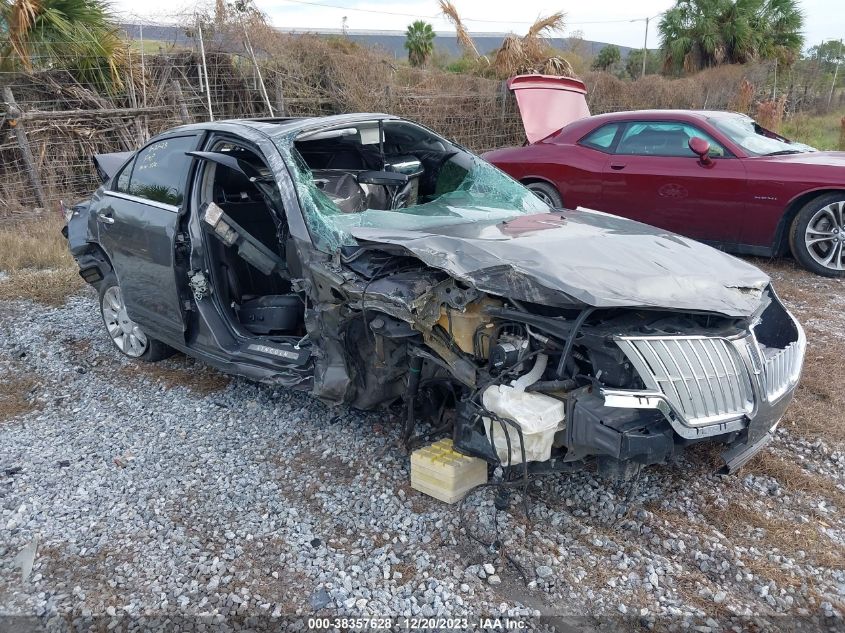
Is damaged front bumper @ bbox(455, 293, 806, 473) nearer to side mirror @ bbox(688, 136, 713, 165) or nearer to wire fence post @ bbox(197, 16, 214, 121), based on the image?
side mirror @ bbox(688, 136, 713, 165)

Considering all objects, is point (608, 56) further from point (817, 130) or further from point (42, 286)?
point (42, 286)

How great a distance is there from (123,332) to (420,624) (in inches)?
139

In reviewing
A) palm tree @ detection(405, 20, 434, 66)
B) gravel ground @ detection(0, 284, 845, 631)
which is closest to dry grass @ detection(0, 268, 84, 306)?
gravel ground @ detection(0, 284, 845, 631)

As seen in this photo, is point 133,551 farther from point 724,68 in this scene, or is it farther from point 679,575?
point 724,68

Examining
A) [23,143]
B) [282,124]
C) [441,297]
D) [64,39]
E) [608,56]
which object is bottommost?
[441,297]

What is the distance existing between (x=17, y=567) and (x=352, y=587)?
55.3 inches

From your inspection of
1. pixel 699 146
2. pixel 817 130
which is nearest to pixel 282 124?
pixel 699 146

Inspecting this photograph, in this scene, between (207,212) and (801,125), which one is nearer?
(207,212)

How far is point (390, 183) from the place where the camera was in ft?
13.7

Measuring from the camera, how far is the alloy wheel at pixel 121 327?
4.90 metres

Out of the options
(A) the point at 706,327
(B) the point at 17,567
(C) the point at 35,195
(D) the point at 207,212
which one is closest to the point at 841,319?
(A) the point at 706,327

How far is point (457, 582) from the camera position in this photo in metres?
2.60

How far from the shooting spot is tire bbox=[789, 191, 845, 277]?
610 cm

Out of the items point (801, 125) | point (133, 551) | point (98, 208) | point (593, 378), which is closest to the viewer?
point (593, 378)
